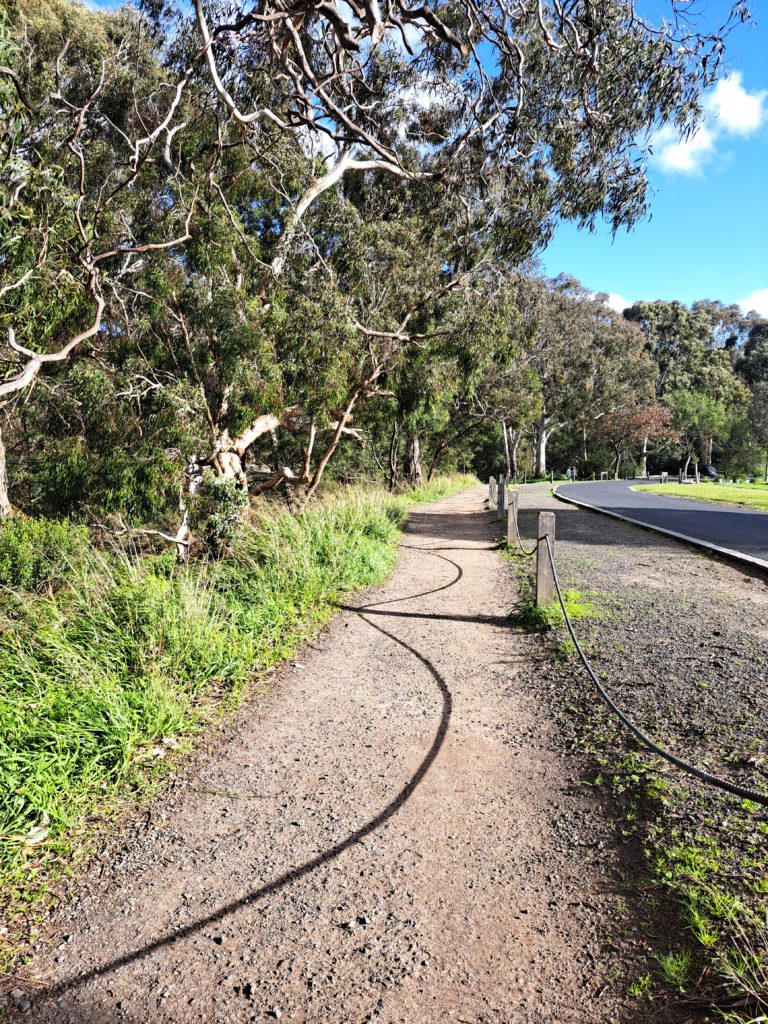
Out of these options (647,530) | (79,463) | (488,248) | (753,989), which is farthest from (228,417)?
(753,989)

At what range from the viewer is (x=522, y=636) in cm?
562

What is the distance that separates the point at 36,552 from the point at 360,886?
28.5 feet

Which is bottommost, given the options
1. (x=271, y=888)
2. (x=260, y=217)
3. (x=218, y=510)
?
(x=271, y=888)

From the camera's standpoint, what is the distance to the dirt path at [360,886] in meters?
2.00

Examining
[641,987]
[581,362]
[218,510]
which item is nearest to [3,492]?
[218,510]

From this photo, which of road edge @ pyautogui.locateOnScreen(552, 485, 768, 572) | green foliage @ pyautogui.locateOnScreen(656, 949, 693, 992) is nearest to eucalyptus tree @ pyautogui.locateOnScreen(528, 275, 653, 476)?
road edge @ pyautogui.locateOnScreen(552, 485, 768, 572)

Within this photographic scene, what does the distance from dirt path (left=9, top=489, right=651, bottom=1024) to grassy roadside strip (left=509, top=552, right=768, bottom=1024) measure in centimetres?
15

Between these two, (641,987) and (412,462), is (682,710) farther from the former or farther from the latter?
(412,462)

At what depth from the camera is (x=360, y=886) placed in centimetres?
249

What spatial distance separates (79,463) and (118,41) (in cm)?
788

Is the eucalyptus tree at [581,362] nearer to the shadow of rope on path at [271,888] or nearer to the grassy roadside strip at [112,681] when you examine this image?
the grassy roadside strip at [112,681]

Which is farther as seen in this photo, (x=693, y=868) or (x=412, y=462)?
(x=412, y=462)

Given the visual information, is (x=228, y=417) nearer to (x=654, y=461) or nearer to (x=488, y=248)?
(x=488, y=248)

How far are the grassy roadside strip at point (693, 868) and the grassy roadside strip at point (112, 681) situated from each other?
2221mm
